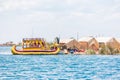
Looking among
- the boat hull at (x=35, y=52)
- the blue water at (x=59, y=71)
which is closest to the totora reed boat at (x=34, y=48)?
the boat hull at (x=35, y=52)

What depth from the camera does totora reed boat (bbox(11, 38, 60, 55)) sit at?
11275 cm

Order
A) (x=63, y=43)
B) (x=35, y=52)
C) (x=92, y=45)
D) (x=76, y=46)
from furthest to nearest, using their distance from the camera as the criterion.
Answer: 1. (x=63, y=43)
2. (x=76, y=46)
3. (x=92, y=45)
4. (x=35, y=52)

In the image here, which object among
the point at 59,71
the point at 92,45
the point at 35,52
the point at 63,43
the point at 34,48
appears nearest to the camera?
the point at 59,71

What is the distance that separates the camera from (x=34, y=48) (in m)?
117

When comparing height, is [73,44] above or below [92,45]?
above

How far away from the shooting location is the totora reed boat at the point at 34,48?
112750 millimetres

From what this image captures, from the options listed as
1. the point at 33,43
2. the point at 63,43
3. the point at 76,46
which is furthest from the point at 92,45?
the point at 33,43

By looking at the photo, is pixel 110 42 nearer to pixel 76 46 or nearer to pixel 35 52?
pixel 76 46

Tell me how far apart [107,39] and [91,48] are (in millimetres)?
6163

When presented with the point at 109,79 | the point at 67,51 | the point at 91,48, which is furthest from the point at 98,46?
the point at 109,79

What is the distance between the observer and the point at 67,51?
12306 cm

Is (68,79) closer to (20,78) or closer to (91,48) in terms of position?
(20,78)

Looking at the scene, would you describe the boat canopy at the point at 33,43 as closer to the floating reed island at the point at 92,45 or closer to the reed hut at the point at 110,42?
the floating reed island at the point at 92,45

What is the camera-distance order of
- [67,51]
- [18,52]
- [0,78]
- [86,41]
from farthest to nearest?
[86,41] < [67,51] < [18,52] < [0,78]
